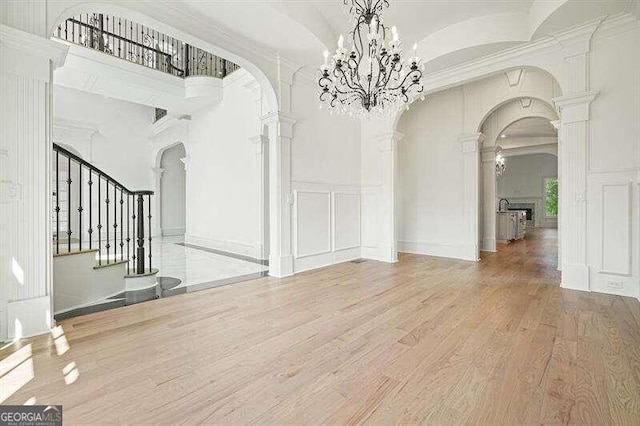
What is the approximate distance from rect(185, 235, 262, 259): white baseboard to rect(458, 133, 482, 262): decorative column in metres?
4.18

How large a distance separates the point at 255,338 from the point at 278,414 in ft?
3.08

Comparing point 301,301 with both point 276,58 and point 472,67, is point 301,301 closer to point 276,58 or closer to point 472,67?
point 276,58

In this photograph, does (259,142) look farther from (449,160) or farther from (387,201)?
(449,160)

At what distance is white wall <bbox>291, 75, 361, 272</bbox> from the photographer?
4.88 m

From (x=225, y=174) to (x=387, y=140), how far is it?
12.6ft

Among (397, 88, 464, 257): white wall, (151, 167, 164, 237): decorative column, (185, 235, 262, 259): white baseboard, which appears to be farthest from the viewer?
(151, 167, 164, 237): decorative column

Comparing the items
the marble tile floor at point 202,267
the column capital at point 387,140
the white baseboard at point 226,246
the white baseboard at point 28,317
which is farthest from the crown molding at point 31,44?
the column capital at point 387,140

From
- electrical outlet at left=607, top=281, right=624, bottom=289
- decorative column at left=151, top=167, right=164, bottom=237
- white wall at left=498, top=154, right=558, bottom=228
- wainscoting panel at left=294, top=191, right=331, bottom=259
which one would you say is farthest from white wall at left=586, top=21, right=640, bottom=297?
white wall at left=498, top=154, right=558, bottom=228

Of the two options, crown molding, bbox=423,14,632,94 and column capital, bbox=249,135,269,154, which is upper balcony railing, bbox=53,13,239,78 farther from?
crown molding, bbox=423,14,632,94

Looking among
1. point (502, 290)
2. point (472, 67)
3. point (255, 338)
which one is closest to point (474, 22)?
point (472, 67)

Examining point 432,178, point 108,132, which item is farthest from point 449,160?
point 108,132

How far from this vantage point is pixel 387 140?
5750 millimetres

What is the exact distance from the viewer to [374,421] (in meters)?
1.44

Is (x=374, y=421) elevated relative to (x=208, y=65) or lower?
lower
